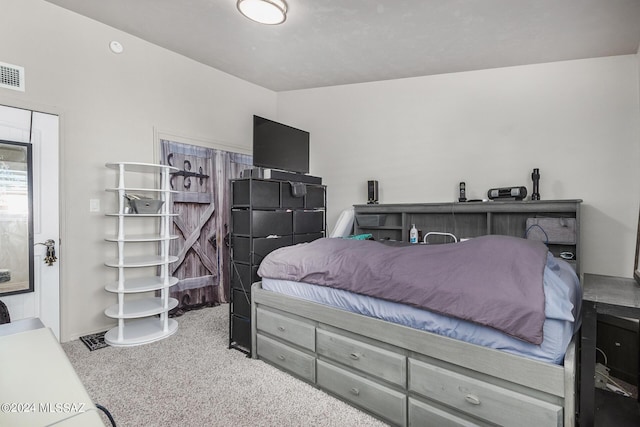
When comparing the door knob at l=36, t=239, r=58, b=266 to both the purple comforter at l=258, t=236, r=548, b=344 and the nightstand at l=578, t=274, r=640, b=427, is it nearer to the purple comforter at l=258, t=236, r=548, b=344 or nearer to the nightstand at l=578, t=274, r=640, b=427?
the purple comforter at l=258, t=236, r=548, b=344

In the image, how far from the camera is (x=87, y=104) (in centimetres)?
294

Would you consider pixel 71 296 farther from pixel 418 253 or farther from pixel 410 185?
pixel 410 185

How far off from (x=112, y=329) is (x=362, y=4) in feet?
11.8

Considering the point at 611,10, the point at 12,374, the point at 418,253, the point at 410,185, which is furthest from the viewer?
the point at 410,185

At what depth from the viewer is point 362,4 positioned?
2447mm

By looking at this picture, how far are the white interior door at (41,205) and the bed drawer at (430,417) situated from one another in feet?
9.94

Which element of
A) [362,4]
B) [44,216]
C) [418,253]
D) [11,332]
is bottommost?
[11,332]

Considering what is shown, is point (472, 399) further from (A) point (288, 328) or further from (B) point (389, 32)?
(B) point (389, 32)

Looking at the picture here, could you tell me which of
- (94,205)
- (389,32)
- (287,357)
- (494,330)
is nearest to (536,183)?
(389,32)

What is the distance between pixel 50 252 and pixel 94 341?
0.87m

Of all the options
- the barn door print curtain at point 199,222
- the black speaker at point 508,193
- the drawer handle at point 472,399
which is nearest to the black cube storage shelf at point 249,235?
the barn door print curtain at point 199,222

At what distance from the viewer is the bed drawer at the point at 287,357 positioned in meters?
2.09

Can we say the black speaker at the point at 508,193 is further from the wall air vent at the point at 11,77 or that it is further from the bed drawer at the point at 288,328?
the wall air vent at the point at 11,77

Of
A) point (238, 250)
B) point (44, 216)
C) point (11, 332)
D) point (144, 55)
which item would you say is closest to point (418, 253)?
point (238, 250)
